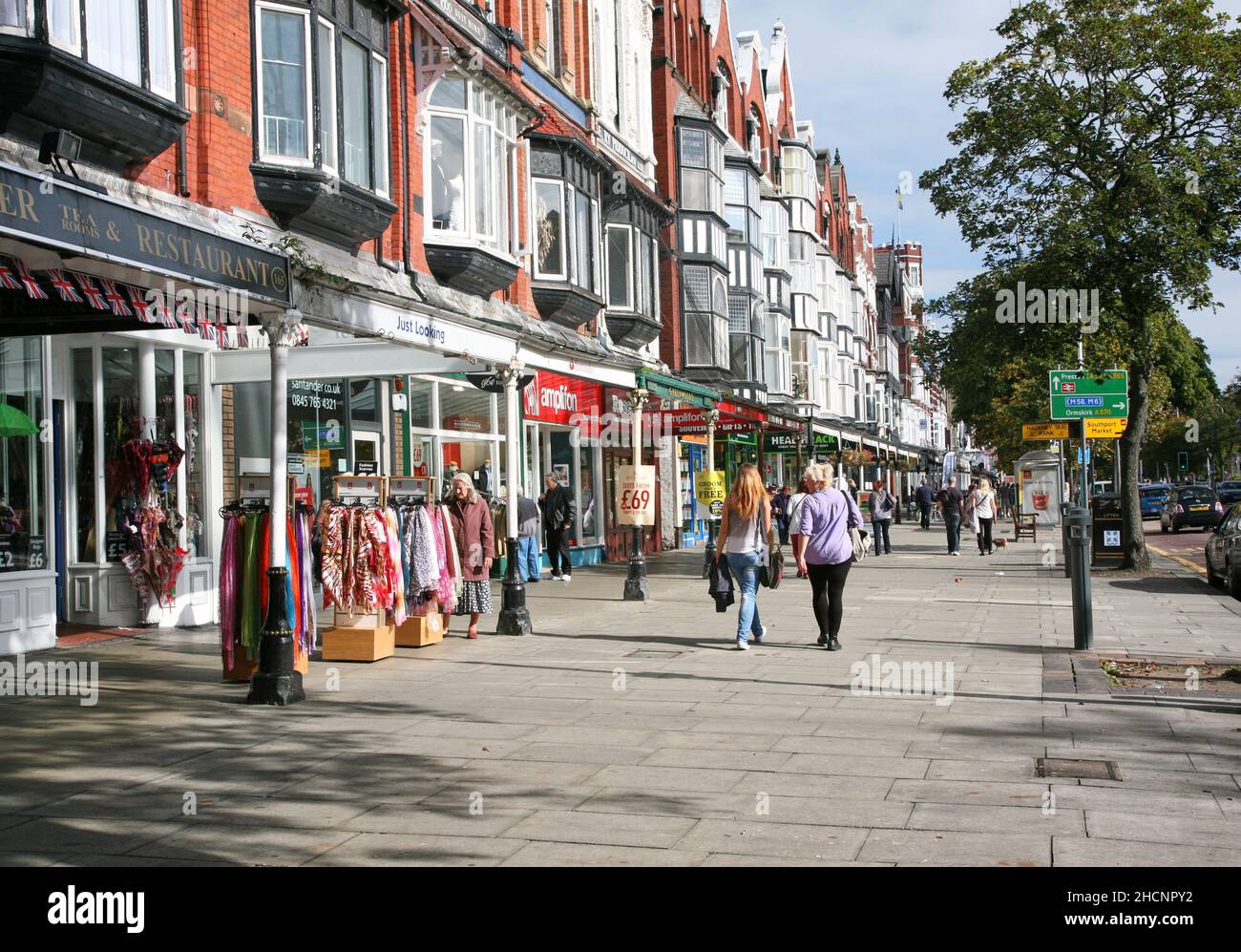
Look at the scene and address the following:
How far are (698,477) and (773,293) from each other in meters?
21.5

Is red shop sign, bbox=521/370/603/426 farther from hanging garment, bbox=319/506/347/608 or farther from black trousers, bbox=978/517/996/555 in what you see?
hanging garment, bbox=319/506/347/608

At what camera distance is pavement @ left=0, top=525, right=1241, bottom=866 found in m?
5.45

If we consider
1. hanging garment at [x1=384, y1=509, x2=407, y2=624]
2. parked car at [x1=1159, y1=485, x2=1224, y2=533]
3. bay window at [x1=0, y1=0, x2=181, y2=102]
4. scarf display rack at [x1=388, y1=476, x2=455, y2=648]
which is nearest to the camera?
bay window at [x1=0, y1=0, x2=181, y2=102]

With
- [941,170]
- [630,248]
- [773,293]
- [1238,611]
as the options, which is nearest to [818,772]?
[1238,611]

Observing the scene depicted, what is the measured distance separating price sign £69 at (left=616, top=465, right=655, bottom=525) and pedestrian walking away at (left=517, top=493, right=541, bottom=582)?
5.22 feet

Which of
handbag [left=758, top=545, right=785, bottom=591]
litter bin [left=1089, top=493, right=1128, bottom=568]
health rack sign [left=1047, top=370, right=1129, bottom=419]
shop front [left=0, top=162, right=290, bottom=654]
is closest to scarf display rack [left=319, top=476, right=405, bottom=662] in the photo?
shop front [left=0, top=162, right=290, bottom=654]

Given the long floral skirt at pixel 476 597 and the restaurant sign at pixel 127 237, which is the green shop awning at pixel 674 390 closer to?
the long floral skirt at pixel 476 597

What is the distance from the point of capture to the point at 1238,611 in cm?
1628

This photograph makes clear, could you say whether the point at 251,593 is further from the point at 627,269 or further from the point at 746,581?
the point at 627,269

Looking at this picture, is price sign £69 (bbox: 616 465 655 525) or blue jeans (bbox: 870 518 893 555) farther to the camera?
blue jeans (bbox: 870 518 893 555)

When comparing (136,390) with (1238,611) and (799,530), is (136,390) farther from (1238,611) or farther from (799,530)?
(1238,611)

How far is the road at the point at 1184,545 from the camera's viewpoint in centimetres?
2741

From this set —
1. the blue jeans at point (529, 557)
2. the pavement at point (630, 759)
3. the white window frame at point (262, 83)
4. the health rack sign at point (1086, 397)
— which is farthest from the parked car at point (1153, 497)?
the white window frame at point (262, 83)

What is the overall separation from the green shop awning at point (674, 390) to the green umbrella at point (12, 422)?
9.24m
